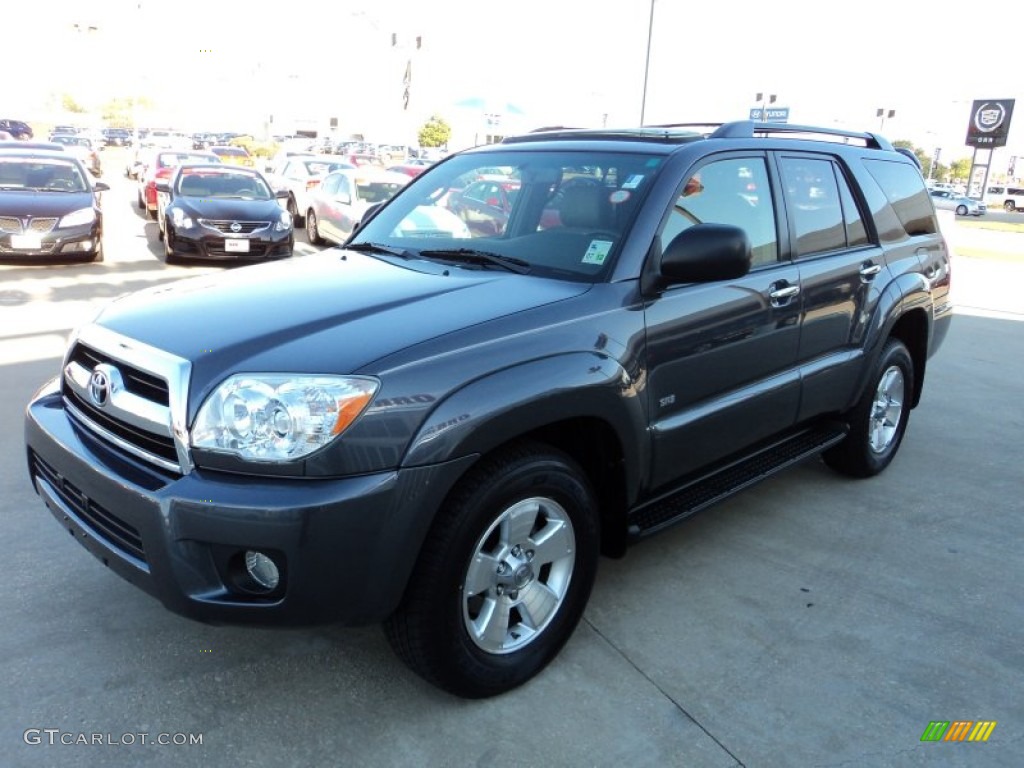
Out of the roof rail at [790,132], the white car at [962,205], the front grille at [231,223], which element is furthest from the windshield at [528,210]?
the white car at [962,205]

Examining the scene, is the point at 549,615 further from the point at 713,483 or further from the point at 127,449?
the point at 127,449

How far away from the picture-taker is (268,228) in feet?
38.5

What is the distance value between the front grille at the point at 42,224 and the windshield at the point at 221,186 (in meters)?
2.11

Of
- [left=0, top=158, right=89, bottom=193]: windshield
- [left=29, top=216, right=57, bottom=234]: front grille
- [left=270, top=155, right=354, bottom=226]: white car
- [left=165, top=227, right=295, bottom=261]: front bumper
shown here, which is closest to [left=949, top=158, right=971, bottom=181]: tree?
[left=270, top=155, right=354, bottom=226]: white car

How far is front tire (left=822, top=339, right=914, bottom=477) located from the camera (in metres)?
4.58

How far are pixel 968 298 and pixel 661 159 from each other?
1168 cm

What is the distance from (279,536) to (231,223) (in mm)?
10307

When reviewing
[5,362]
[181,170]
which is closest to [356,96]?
[181,170]

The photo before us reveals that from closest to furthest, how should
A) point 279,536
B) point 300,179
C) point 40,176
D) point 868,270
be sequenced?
point 279,536 → point 868,270 → point 40,176 → point 300,179

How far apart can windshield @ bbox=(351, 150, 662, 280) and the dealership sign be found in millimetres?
59975

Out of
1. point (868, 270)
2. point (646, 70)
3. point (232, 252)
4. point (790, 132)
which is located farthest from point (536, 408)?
point (646, 70)

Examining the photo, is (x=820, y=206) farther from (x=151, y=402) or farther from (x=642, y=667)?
(x=151, y=402)

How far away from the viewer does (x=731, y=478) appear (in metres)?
3.63

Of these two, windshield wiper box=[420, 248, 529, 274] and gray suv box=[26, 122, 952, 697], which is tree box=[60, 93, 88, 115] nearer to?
windshield wiper box=[420, 248, 529, 274]
